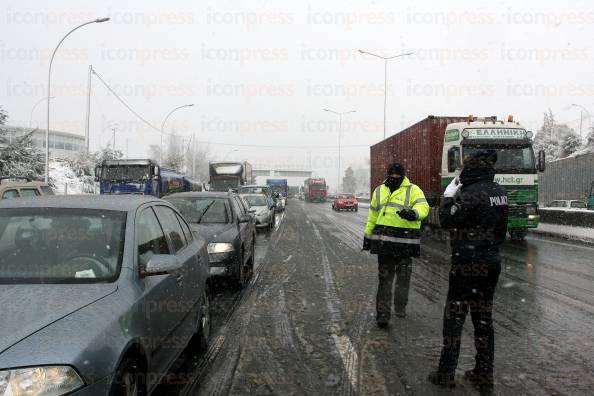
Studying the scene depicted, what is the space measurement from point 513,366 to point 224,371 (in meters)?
2.47

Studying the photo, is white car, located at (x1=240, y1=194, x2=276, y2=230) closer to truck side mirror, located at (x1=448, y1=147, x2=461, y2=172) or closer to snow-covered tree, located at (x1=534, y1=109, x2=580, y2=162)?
truck side mirror, located at (x1=448, y1=147, x2=461, y2=172)

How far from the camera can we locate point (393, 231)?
5.50 metres

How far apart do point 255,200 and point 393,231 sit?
14.7 metres

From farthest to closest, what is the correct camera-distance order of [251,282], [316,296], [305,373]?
[251,282] < [316,296] < [305,373]

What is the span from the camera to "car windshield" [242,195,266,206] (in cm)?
1955

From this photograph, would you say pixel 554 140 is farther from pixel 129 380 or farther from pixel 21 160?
pixel 129 380

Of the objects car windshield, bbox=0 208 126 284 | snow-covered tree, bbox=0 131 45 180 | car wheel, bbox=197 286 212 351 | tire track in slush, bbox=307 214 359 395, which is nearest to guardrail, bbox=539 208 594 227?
tire track in slush, bbox=307 214 359 395

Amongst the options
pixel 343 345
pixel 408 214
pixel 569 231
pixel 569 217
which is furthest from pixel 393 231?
pixel 569 217

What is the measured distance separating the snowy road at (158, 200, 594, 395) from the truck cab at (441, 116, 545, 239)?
197 inches

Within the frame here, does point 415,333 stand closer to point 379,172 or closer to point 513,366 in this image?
point 513,366

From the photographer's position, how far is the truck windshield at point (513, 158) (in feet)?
45.9

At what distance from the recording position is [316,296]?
283 inches

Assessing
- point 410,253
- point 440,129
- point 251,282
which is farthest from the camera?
point 440,129

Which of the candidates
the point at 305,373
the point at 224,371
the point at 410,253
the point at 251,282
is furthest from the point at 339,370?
the point at 251,282
